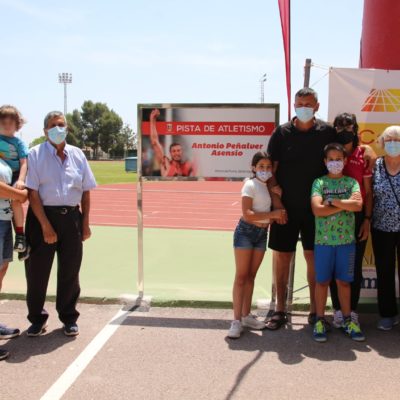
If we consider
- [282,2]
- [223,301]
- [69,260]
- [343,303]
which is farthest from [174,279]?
[282,2]

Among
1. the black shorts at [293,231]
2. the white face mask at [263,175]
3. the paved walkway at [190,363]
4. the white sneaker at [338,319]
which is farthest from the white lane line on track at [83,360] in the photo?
the white sneaker at [338,319]

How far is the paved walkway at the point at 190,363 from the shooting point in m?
3.21

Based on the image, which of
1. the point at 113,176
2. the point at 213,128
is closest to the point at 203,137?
the point at 213,128

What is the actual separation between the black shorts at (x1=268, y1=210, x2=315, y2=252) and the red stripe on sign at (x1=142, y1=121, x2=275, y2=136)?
1.10 metres

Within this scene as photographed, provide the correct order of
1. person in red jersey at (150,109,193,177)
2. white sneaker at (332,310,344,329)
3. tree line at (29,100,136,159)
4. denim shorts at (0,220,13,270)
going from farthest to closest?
tree line at (29,100,136,159)
person in red jersey at (150,109,193,177)
white sneaker at (332,310,344,329)
denim shorts at (0,220,13,270)

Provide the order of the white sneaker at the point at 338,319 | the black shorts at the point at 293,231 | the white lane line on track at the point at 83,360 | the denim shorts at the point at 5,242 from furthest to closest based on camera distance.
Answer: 1. the white sneaker at the point at 338,319
2. the black shorts at the point at 293,231
3. the denim shorts at the point at 5,242
4. the white lane line on track at the point at 83,360

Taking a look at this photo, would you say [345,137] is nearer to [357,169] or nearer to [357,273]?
[357,169]

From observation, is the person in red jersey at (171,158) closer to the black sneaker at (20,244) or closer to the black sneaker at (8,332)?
the black sneaker at (20,244)

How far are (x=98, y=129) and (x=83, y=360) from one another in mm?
98926

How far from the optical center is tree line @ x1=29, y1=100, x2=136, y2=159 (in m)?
98.4

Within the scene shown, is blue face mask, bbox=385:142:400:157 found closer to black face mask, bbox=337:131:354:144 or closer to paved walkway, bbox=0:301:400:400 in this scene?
black face mask, bbox=337:131:354:144

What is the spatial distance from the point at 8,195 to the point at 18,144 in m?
0.48

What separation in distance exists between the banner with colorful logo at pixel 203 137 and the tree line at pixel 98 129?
95.7 metres

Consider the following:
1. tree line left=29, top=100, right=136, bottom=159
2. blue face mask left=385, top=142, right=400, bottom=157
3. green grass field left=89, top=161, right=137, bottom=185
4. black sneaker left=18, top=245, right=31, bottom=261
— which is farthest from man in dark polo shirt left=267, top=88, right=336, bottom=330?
tree line left=29, top=100, right=136, bottom=159
